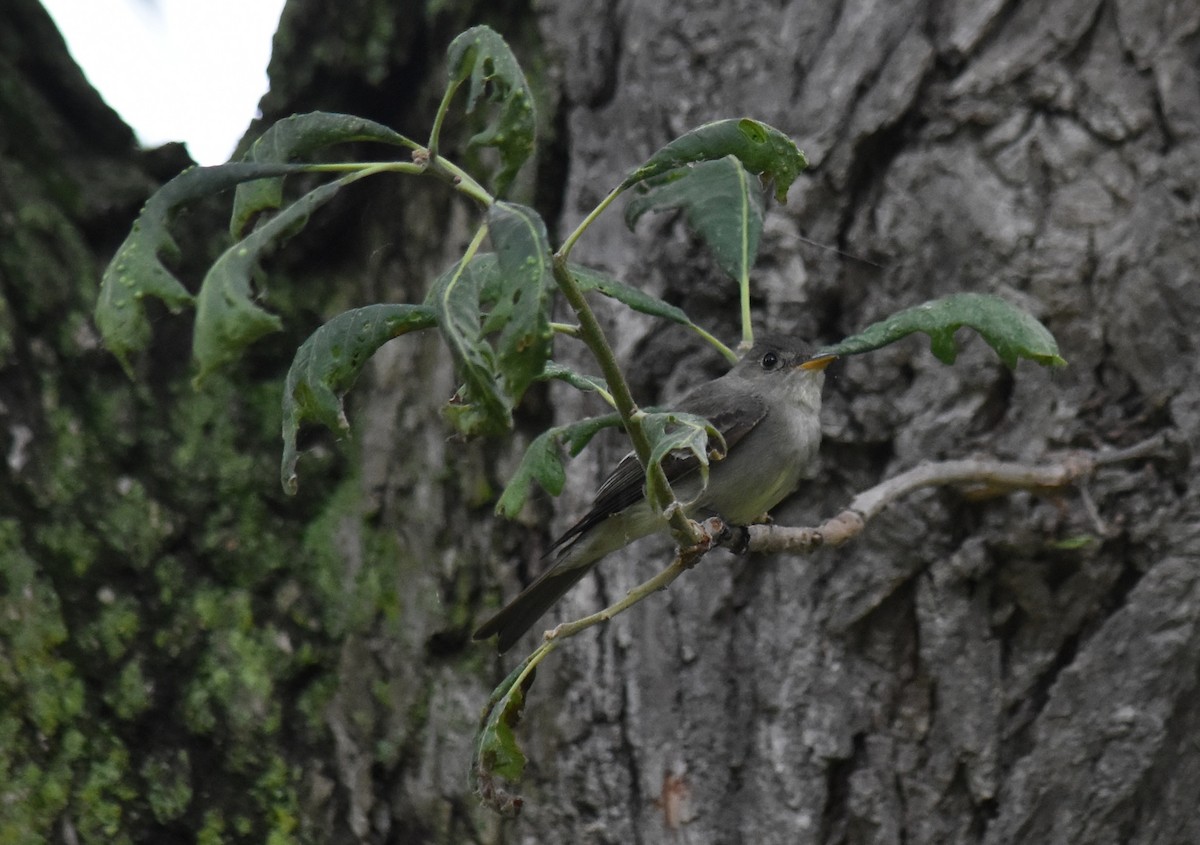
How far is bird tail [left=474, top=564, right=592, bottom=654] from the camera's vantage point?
11.3 ft

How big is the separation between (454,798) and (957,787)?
4.44 feet

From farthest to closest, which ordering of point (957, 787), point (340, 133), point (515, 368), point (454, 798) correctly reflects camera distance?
point (454, 798), point (957, 787), point (340, 133), point (515, 368)

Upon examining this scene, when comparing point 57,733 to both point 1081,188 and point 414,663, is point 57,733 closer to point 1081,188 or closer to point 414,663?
point 414,663

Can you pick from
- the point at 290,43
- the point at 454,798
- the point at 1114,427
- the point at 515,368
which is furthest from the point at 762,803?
the point at 290,43

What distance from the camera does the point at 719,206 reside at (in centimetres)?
293

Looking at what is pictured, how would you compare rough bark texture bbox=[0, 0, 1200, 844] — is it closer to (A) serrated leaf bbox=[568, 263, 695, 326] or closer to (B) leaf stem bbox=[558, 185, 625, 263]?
(A) serrated leaf bbox=[568, 263, 695, 326]

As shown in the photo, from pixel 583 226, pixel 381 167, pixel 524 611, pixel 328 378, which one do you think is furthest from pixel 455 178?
pixel 524 611

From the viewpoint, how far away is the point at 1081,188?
349 centimetres

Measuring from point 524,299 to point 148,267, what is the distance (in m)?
0.57

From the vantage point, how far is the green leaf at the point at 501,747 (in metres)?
2.41

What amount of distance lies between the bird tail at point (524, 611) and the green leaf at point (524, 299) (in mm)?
1823

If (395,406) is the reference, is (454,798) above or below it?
below

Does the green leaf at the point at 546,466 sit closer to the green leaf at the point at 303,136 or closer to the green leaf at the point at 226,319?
the green leaf at the point at 303,136

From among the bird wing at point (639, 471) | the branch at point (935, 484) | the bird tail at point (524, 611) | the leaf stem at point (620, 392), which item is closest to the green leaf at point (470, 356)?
the leaf stem at point (620, 392)
